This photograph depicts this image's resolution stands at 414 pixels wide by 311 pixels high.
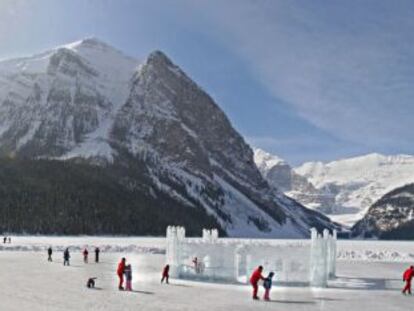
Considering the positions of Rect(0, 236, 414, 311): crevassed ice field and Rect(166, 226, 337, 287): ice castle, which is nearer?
Rect(0, 236, 414, 311): crevassed ice field

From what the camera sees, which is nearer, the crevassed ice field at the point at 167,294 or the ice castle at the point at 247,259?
the crevassed ice field at the point at 167,294

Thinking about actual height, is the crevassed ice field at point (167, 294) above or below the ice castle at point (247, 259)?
below

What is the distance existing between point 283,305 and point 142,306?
741 cm

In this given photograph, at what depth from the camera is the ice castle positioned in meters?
44.4

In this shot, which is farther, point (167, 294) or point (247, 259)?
point (247, 259)

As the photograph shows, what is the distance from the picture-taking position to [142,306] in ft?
106

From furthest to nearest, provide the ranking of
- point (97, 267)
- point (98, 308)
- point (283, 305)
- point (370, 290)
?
point (97, 267) → point (370, 290) → point (283, 305) → point (98, 308)

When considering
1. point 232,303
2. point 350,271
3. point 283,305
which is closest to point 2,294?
point 232,303

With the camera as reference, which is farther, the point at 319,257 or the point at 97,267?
the point at 97,267

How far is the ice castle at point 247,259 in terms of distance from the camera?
44438mm

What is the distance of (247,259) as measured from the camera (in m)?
46.7

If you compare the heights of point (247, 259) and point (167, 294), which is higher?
point (247, 259)

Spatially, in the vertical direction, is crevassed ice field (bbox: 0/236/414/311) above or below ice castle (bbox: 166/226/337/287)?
below

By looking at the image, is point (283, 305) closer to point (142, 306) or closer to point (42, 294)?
point (142, 306)
